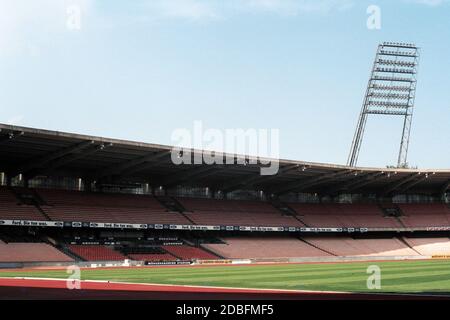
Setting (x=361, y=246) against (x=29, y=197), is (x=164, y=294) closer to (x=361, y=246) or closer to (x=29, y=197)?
(x=29, y=197)

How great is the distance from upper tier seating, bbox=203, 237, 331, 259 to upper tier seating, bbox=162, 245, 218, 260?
1.46m

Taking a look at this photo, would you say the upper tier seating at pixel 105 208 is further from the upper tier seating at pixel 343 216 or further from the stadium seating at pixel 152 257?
the upper tier seating at pixel 343 216

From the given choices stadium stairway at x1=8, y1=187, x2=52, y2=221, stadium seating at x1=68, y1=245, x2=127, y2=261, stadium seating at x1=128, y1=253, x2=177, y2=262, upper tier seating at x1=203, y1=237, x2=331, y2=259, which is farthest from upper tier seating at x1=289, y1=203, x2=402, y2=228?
stadium stairway at x1=8, y1=187, x2=52, y2=221

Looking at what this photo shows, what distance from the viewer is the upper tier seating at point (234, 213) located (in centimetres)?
5684

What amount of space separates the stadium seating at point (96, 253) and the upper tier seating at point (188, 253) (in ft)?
17.2

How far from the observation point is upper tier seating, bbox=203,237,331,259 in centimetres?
5328

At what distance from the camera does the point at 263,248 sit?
56.0m

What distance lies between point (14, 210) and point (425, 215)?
47480mm

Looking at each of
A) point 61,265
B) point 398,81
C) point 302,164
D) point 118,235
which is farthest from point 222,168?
point 398,81

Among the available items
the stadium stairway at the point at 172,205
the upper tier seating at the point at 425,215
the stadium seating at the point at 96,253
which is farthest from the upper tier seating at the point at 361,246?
the stadium seating at the point at 96,253

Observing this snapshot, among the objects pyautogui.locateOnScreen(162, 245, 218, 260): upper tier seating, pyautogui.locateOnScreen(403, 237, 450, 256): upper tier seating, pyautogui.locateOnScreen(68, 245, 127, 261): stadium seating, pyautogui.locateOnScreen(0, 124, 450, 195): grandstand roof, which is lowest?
pyautogui.locateOnScreen(403, 237, 450, 256): upper tier seating

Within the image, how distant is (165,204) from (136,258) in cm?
1114

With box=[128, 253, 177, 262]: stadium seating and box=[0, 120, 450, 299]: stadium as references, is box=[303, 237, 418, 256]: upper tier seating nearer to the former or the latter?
box=[0, 120, 450, 299]: stadium

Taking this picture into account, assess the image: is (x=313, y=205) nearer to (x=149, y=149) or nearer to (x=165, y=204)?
(x=165, y=204)
